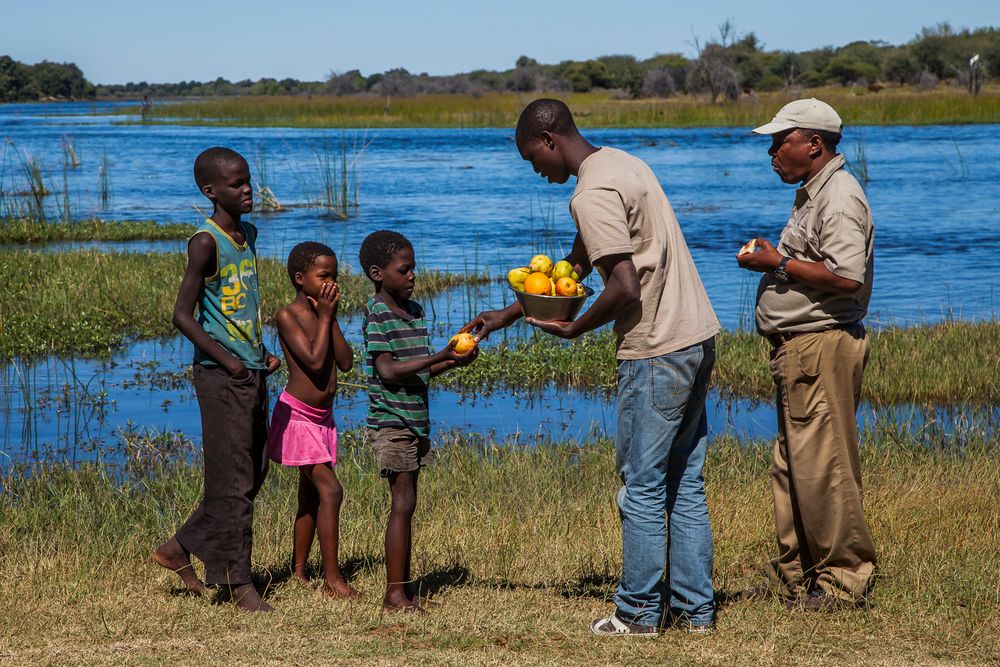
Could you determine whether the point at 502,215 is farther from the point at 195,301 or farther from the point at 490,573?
the point at 195,301

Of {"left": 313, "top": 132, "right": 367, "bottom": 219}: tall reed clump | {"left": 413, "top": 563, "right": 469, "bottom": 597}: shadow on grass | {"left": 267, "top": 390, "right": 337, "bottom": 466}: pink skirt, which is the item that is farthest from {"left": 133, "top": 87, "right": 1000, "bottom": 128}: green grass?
{"left": 267, "top": 390, "right": 337, "bottom": 466}: pink skirt

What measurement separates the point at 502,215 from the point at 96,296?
12.1m

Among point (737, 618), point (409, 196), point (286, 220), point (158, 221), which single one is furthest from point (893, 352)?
point (409, 196)

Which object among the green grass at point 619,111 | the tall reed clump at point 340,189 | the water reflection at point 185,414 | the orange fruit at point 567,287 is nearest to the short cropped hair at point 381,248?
the orange fruit at point 567,287

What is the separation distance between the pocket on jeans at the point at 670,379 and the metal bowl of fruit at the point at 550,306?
1.19ft

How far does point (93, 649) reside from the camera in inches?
169

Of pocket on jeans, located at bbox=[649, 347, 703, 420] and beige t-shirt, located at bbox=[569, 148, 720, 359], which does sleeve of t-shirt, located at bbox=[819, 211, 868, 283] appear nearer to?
beige t-shirt, located at bbox=[569, 148, 720, 359]

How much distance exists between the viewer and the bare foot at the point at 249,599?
4742mm

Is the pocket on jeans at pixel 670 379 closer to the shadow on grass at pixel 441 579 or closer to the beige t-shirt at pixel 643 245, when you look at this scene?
the beige t-shirt at pixel 643 245

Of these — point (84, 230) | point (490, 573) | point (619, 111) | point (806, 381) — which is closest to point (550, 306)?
point (806, 381)

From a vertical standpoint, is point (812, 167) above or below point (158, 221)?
above

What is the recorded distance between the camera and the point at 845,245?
14.7 ft

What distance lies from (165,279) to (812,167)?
10320 millimetres

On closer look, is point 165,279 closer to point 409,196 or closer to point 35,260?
point 35,260
